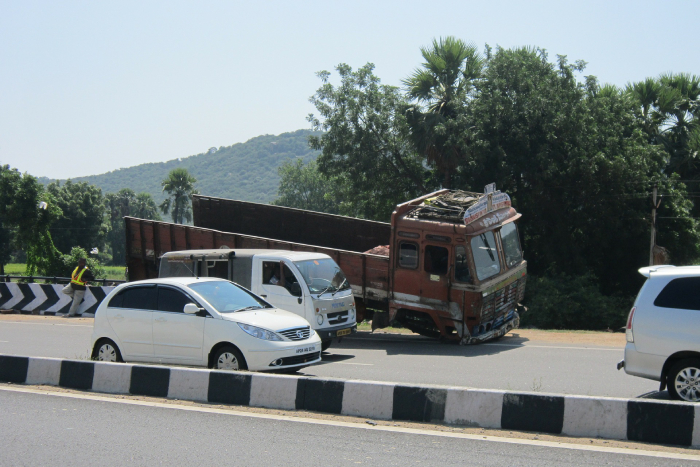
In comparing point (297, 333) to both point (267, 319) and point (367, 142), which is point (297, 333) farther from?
point (367, 142)

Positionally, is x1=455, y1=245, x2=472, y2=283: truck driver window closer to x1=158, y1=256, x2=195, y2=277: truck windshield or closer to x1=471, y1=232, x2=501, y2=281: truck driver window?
x1=471, y1=232, x2=501, y2=281: truck driver window

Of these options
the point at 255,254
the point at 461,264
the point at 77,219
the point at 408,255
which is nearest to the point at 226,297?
the point at 255,254

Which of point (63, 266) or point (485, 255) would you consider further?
point (63, 266)

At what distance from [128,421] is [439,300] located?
25.3ft

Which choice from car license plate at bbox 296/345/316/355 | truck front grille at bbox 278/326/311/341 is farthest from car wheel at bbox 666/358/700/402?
truck front grille at bbox 278/326/311/341

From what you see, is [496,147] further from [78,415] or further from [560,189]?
[78,415]

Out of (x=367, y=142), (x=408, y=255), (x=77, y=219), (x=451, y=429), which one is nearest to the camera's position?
(x=451, y=429)

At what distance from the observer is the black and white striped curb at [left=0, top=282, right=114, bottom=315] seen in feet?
71.1

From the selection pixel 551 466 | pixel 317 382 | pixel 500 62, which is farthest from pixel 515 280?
pixel 500 62

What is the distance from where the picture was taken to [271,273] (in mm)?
13211

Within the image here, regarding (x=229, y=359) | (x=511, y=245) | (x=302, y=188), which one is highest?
(x=302, y=188)

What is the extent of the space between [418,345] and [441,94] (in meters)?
16.8

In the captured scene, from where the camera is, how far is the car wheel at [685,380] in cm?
772

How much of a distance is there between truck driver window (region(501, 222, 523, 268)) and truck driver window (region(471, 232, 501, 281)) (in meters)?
0.45
